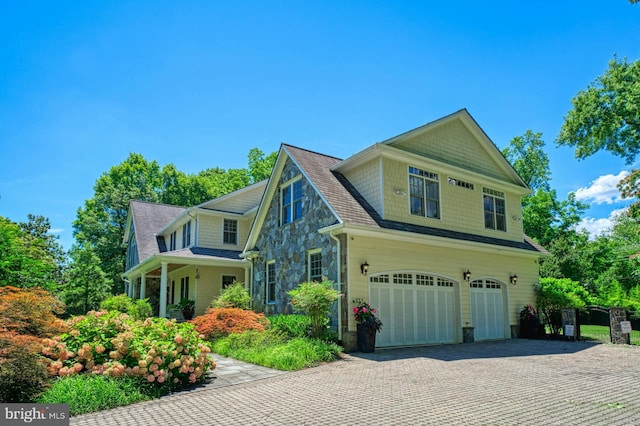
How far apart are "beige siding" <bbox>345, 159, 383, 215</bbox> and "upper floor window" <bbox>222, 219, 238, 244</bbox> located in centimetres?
971

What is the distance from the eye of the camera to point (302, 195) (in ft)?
48.4

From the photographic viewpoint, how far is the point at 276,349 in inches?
399

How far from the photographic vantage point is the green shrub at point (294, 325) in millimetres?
11834

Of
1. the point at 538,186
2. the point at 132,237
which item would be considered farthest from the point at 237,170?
the point at 538,186

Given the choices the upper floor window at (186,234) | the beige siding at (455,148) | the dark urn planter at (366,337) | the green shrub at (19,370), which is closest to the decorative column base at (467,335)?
the dark urn planter at (366,337)

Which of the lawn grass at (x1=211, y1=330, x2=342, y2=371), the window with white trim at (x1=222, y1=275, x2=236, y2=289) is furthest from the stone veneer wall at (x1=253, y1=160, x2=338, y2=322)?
the window with white trim at (x1=222, y1=275, x2=236, y2=289)

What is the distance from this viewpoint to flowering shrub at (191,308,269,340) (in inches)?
512

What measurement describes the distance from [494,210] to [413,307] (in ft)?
19.9

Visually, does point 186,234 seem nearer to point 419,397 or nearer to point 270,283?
point 270,283

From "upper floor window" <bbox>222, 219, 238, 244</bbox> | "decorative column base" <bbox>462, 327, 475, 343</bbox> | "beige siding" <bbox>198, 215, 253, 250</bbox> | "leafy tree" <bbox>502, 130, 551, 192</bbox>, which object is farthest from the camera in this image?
"leafy tree" <bbox>502, 130, 551, 192</bbox>

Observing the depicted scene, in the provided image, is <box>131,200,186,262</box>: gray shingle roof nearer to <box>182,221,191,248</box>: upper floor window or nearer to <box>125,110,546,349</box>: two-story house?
<box>182,221,191,248</box>: upper floor window

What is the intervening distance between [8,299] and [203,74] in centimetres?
881

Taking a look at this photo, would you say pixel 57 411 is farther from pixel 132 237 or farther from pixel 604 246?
pixel 604 246

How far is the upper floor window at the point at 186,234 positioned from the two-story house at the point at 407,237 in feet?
10.2
